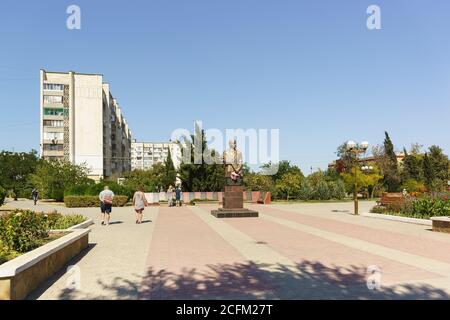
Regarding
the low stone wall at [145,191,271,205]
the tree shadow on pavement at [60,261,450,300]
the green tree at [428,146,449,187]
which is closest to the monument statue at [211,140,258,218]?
the tree shadow on pavement at [60,261,450,300]

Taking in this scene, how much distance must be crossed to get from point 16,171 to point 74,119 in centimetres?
1292

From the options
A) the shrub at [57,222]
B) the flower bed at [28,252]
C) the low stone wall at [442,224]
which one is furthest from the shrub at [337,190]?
the flower bed at [28,252]

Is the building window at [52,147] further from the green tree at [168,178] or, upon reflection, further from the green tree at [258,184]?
the green tree at [258,184]

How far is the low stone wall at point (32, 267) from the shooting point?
4.79 meters

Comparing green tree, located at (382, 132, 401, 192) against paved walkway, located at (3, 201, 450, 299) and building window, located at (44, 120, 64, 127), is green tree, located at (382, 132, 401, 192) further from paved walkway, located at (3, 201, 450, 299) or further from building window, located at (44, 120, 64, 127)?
building window, located at (44, 120, 64, 127)

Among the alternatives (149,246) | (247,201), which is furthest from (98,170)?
(149,246)

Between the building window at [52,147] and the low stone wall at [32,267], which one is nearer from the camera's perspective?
the low stone wall at [32,267]

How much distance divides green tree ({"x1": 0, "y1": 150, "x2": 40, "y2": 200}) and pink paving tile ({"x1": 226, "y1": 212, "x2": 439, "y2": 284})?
191 feet

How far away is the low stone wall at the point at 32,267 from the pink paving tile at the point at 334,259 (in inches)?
186

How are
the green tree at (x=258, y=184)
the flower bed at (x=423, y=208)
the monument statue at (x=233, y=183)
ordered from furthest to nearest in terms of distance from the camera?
the green tree at (x=258, y=184) < the monument statue at (x=233, y=183) < the flower bed at (x=423, y=208)

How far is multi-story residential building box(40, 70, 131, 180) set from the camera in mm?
64750

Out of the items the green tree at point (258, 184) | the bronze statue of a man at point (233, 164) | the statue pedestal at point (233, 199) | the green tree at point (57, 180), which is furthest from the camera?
the green tree at point (258, 184)

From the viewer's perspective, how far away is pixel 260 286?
5824 mm

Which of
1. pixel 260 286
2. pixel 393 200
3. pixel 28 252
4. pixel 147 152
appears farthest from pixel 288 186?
pixel 147 152
